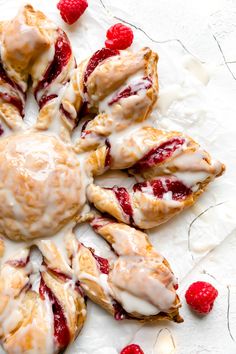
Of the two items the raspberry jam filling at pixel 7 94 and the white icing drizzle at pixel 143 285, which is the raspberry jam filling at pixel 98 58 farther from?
the white icing drizzle at pixel 143 285

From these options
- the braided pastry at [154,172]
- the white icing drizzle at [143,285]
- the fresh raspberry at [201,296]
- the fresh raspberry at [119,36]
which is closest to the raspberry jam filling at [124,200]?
the braided pastry at [154,172]

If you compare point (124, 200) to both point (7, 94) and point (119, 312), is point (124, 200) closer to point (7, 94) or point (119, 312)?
point (119, 312)

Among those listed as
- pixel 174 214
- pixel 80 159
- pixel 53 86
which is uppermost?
pixel 53 86

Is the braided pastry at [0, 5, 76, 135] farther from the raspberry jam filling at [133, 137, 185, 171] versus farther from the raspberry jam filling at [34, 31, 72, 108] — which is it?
the raspberry jam filling at [133, 137, 185, 171]

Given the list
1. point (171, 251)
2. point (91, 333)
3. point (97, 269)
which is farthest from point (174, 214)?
point (91, 333)

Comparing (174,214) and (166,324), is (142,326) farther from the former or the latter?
(174,214)

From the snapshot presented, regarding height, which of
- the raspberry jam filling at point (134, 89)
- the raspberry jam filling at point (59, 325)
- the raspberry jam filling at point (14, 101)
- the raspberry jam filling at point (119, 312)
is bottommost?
the raspberry jam filling at point (119, 312)

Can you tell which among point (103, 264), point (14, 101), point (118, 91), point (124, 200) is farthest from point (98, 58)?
point (103, 264)

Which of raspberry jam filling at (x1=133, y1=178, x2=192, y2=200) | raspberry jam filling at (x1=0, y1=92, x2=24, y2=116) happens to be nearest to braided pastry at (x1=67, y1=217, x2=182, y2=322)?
raspberry jam filling at (x1=133, y1=178, x2=192, y2=200)
